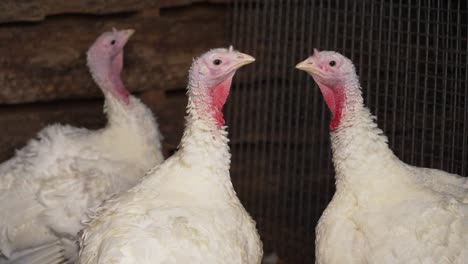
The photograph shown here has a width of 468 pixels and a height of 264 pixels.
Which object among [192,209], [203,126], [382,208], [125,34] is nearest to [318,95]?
[125,34]

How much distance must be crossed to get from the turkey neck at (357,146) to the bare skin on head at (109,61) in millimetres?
1595

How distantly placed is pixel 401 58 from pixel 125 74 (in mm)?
1794

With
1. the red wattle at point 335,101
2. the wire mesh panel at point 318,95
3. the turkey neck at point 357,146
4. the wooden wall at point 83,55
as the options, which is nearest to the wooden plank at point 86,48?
the wooden wall at point 83,55

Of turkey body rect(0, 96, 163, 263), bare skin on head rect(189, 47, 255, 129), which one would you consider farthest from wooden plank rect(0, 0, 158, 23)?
bare skin on head rect(189, 47, 255, 129)

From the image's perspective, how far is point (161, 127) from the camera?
5.91m

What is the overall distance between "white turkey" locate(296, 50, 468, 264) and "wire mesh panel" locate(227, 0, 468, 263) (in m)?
0.83

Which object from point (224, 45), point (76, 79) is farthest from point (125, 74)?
point (224, 45)

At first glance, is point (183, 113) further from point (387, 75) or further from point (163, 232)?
point (163, 232)

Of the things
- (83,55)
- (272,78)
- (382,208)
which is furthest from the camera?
(272,78)

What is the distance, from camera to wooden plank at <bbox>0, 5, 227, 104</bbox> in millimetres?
5383

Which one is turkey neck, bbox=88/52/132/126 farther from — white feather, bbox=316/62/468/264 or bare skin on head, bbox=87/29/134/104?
white feather, bbox=316/62/468/264

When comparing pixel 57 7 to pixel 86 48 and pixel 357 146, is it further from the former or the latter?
pixel 357 146

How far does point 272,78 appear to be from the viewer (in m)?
5.88

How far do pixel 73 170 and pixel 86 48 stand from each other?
1073 millimetres
